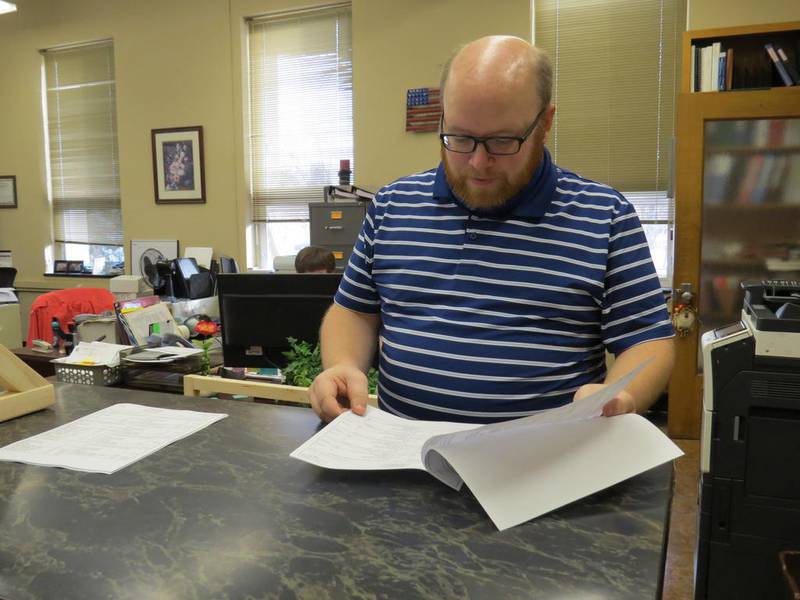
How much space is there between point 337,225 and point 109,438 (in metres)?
3.17

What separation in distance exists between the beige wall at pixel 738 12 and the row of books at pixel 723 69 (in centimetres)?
35

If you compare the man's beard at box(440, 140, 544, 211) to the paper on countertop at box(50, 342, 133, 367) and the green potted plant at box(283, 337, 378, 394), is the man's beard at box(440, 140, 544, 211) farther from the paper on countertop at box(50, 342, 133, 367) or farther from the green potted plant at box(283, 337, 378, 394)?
the paper on countertop at box(50, 342, 133, 367)

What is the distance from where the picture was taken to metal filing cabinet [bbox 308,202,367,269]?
155 inches

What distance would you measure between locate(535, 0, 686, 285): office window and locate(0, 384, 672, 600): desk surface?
3.45 metres

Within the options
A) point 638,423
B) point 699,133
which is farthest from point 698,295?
point 638,423

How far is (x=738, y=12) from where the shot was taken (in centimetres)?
346

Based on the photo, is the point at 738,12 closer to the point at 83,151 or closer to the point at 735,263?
the point at 735,263

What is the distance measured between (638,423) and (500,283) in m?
0.40

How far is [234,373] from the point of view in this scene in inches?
85.5

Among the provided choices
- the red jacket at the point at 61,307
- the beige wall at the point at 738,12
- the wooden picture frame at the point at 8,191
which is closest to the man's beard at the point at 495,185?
the red jacket at the point at 61,307

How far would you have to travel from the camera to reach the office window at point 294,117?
15.0ft

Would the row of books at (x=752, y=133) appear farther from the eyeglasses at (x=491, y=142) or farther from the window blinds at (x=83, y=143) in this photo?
the window blinds at (x=83, y=143)

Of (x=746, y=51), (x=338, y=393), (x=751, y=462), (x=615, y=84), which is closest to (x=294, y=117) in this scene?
(x=615, y=84)

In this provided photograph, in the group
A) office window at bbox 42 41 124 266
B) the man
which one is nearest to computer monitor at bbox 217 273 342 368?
the man
